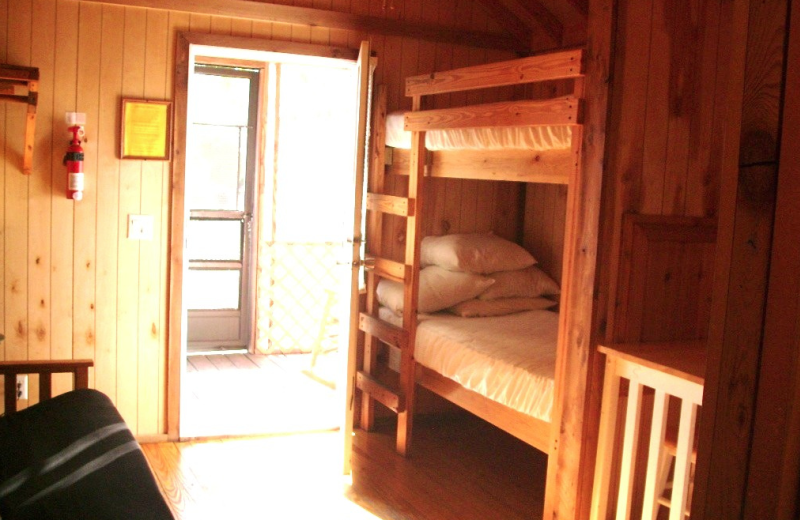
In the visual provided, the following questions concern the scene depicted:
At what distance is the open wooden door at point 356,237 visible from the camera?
3.48 metres

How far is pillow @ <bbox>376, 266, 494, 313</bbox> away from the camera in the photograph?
4.13m

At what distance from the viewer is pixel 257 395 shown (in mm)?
4871

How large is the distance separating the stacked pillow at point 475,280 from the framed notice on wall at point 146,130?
132 cm

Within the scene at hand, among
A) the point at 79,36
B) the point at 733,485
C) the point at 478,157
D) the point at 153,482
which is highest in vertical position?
the point at 79,36

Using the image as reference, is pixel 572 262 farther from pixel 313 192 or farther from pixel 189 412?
pixel 313 192

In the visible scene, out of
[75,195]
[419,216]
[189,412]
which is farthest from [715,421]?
[189,412]

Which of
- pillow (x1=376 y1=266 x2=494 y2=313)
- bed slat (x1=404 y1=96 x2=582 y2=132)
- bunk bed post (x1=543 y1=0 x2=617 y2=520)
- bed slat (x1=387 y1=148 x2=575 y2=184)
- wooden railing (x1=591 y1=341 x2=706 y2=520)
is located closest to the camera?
wooden railing (x1=591 y1=341 x2=706 y2=520)

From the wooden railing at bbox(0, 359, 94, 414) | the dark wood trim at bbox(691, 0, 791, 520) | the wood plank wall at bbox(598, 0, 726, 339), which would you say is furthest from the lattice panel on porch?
the dark wood trim at bbox(691, 0, 791, 520)

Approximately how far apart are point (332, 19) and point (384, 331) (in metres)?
→ 1.57

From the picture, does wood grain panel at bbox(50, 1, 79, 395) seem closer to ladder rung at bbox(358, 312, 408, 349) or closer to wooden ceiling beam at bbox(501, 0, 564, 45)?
ladder rung at bbox(358, 312, 408, 349)

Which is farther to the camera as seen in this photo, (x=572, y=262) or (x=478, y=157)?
(x=478, y=157)

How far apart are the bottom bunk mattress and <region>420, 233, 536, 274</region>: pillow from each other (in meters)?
0.26

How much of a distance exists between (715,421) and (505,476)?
106 inches

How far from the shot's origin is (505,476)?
3814 mm
